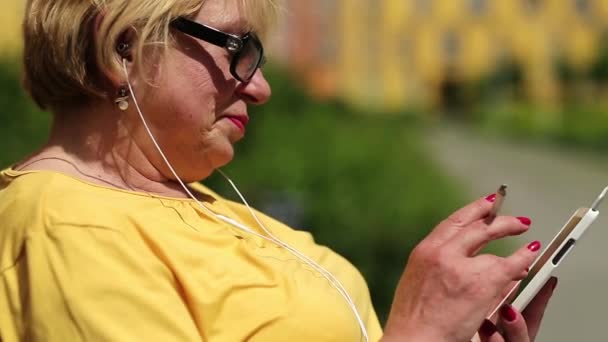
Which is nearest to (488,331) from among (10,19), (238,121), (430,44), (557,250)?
(557,250)

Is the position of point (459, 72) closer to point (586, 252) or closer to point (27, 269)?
point (586, 252)

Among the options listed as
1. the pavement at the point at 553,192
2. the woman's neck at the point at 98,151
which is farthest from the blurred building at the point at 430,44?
the woman's neck at the point at 98,151

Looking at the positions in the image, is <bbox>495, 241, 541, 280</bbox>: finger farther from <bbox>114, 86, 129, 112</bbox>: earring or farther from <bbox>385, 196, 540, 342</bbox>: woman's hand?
<bbox>114, 86, 129, 112</bbox>: earring

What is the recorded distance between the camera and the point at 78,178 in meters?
1.87

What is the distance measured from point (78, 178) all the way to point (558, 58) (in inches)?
289

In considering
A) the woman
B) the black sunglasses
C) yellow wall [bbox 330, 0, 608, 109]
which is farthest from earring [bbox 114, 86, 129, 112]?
yellow wall [bbox 330, 0, 608, 109]

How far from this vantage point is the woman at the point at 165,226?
171cm

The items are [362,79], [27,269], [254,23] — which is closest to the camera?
[27,269]

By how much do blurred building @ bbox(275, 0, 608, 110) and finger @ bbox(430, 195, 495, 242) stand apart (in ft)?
20.3

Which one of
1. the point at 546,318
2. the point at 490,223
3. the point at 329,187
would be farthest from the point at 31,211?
the point at 546,318

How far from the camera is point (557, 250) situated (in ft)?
5.99

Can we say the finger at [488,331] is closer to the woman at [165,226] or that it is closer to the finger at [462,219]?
the woman at [165,226]

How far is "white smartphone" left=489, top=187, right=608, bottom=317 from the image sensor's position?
1.82m

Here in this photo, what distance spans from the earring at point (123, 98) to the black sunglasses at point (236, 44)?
15 cm
